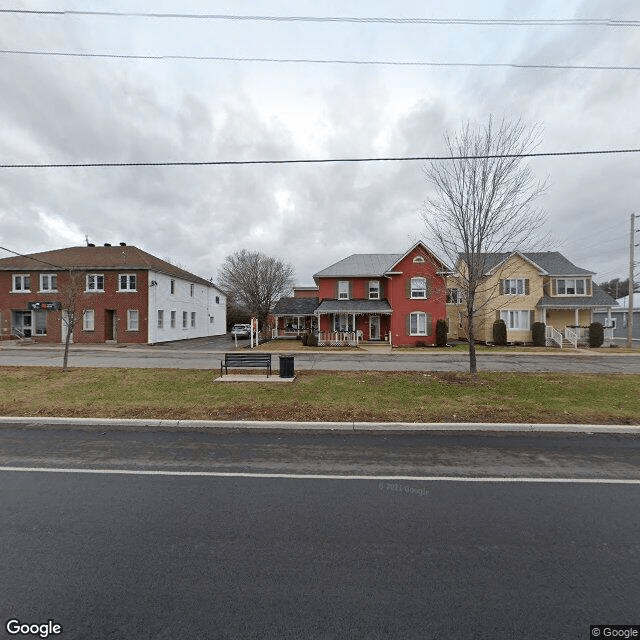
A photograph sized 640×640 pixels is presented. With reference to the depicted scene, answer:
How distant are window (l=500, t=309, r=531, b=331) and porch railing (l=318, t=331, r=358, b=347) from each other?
12705 millimetres

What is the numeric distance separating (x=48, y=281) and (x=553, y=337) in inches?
1667

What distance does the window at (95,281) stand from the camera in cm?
2869

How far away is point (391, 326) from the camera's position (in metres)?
28.4

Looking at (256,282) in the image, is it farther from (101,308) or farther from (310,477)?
(310,477)

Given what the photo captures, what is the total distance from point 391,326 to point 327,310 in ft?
18.0

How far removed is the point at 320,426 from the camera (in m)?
7.43

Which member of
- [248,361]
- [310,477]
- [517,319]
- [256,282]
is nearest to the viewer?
[310,477]

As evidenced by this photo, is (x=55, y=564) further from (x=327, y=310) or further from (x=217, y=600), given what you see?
(x=327, y=310)

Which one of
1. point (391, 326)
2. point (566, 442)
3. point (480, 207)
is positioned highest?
point (480, 207)

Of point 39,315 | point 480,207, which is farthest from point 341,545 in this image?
point 39,315

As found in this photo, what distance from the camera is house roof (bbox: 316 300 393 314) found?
28219mm

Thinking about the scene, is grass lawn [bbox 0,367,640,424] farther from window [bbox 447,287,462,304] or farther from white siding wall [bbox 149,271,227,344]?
white siding wall [bbox 149,271,227,344]

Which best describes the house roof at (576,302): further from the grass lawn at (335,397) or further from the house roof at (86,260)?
the house roof at (86,260)

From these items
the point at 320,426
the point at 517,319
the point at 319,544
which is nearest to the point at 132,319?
the point at 320,426
